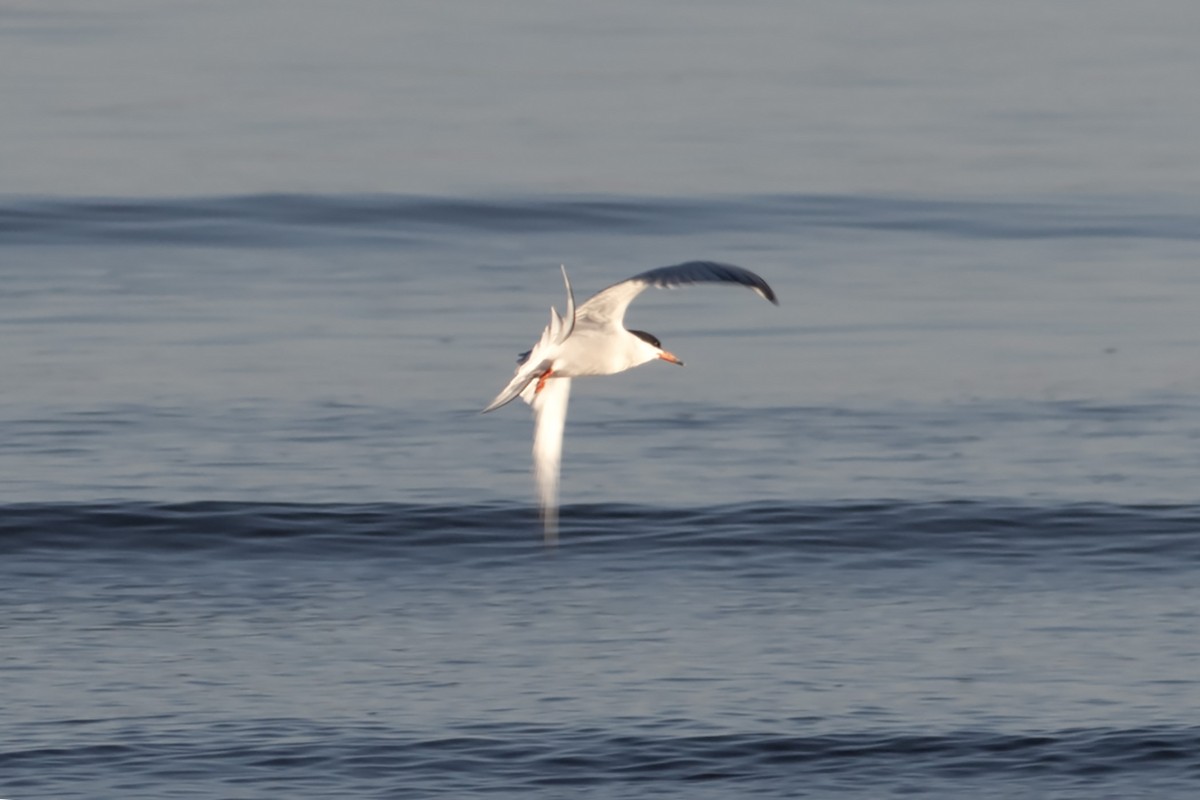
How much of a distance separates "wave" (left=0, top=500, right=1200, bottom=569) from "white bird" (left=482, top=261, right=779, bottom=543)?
197cm

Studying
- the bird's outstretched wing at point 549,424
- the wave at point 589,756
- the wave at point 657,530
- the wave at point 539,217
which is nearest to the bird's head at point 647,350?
the bird's outstretched wing at point 549,424

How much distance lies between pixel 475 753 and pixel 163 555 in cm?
416

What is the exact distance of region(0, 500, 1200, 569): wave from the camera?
1519 cm

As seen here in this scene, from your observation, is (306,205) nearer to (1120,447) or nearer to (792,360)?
(792,360)

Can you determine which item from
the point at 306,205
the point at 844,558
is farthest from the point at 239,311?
the point at 844,558

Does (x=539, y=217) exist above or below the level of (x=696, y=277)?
above

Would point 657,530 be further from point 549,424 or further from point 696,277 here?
point 696,277

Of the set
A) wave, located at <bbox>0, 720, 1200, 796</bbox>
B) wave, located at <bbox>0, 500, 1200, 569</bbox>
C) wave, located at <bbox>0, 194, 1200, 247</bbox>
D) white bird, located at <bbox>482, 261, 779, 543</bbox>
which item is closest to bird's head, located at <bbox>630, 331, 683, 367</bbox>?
white bird, located at <bbox>482, 261, 779, 543</bbox>

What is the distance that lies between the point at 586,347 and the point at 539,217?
12.6 meters

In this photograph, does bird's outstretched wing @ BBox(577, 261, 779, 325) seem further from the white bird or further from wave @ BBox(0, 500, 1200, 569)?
wave @ BBox(0, 500, 1200, 569)

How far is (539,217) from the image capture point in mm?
24266

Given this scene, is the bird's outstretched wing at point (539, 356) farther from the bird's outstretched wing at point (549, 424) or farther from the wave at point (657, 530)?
the wave at point (657, 530)

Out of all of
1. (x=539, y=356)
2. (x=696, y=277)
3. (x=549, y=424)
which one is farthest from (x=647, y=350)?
→ (x=696, y=277)

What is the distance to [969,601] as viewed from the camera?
1423 centimetres
